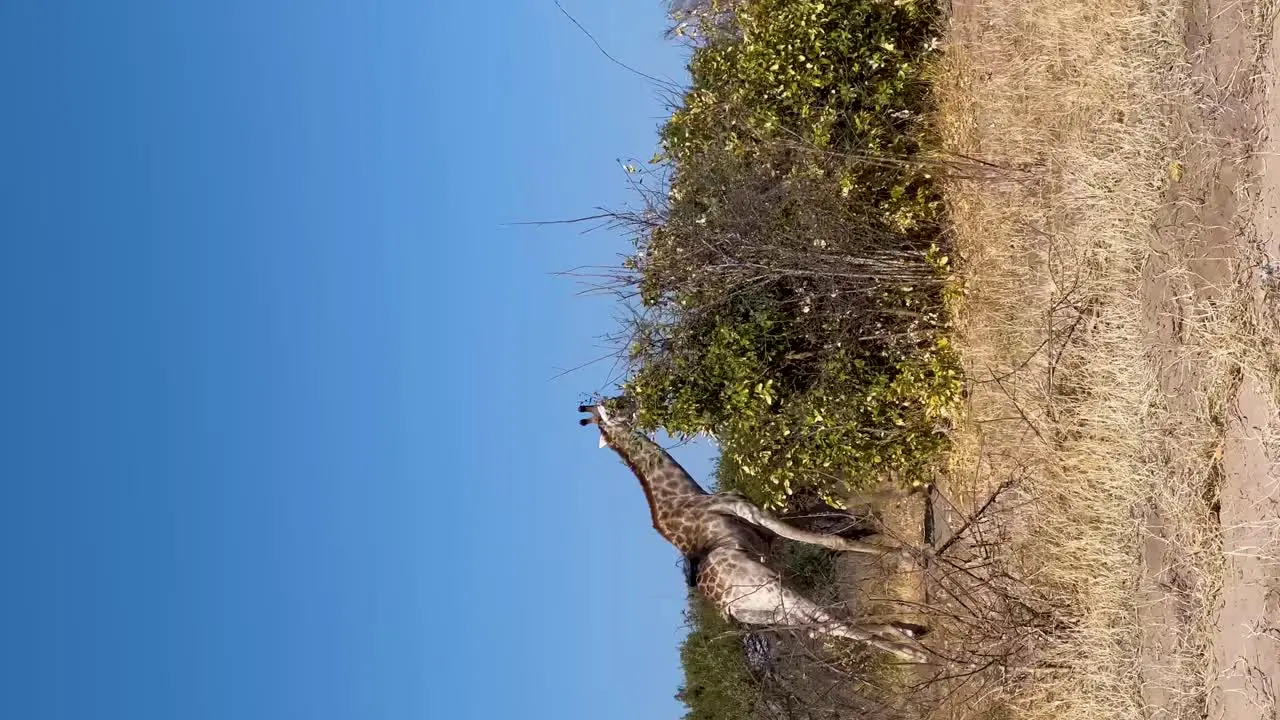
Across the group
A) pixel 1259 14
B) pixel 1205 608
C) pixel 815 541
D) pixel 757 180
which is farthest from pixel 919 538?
pixel 1259 14

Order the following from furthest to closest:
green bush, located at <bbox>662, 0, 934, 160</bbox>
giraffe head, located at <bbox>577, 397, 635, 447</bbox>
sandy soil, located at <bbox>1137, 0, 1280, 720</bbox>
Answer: giraffe head, located at <bbox>577, 397, 635, 447</bbox> → green bush, located at <bbox>662, 0, 934, 160</bbox> → sandy soil, located at <bbox>1137, 0, 1280, 720</bbox>

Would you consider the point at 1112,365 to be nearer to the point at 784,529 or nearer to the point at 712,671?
the point at 784,529

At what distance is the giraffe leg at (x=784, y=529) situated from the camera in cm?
865

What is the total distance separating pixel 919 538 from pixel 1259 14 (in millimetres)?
4591

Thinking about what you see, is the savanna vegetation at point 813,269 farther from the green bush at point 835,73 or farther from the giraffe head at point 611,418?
the giraffe head at point 611,418

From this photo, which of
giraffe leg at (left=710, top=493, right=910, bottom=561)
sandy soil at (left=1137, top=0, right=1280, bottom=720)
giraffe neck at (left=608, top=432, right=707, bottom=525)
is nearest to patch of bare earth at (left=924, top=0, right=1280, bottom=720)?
sandy soil at (left=1137, top=0, right=1280, bottom=720)

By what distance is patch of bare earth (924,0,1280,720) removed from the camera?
569 cm

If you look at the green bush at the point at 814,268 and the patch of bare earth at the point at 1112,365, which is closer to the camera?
the patch of bare earth at the point at 1112,365

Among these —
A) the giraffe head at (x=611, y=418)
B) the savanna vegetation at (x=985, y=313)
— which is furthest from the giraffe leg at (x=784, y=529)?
the giraffe head at (x=611, y=418)

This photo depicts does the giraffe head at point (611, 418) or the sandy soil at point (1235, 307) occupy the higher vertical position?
the giraffe head at point (611, 418)

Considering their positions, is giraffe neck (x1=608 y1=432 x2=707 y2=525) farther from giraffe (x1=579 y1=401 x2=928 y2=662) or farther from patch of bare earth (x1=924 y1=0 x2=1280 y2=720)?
patch of bare earth (x1=924 y1=0 x2=1280 y2=720)

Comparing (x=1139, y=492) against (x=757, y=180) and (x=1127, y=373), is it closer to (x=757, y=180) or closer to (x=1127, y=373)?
(x=1127, y=373)

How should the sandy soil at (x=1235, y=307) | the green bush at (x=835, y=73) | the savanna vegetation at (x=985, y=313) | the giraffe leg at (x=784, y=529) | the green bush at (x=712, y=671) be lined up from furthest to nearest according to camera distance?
the green bush at (x=712, y=671) < the giraffe leg at (x=784, y=529) < the green bush at (x=835, y=73) < the savanna vegetation at (x=985, y=313) < the sandy soil at (x=1235, y=307)

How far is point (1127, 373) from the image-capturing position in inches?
257
